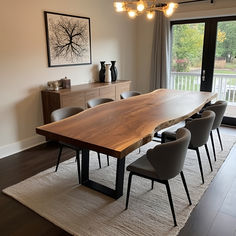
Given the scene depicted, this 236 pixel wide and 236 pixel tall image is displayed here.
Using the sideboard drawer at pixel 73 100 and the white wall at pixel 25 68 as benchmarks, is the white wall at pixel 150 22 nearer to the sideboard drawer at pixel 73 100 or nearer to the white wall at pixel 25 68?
the white wall at pixel 25 68

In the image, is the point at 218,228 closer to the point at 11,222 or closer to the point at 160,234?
the point at 160,234

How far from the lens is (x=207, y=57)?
200 inches

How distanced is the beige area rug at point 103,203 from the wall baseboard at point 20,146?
901 mm

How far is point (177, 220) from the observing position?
212 centimetres

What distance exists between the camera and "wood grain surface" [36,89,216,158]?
6.18ft

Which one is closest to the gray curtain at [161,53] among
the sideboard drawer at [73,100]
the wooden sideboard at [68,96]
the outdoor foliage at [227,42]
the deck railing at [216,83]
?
the deck railing at [216,83]

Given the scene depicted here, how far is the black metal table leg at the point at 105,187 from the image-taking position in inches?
92.6

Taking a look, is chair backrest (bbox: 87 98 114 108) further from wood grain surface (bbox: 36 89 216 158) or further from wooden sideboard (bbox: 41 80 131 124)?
wooden sideboard (bbox: 41 80 131 124)

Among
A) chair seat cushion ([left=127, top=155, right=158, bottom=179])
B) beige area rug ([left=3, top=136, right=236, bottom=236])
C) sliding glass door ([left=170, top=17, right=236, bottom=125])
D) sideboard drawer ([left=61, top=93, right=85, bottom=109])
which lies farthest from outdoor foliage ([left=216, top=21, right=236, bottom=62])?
chair seat cushion ([left=127, top=155, right=158, bottom=179])

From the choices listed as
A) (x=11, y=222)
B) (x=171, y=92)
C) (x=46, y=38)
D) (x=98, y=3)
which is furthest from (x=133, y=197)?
(x=98, y=3)

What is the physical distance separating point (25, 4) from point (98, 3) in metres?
1.65

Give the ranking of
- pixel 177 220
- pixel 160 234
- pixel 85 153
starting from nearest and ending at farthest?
pixel 160 234
pixel 177 220
pixel 85 153

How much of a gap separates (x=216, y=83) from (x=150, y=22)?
208cm

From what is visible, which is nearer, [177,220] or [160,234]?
[160,234]
